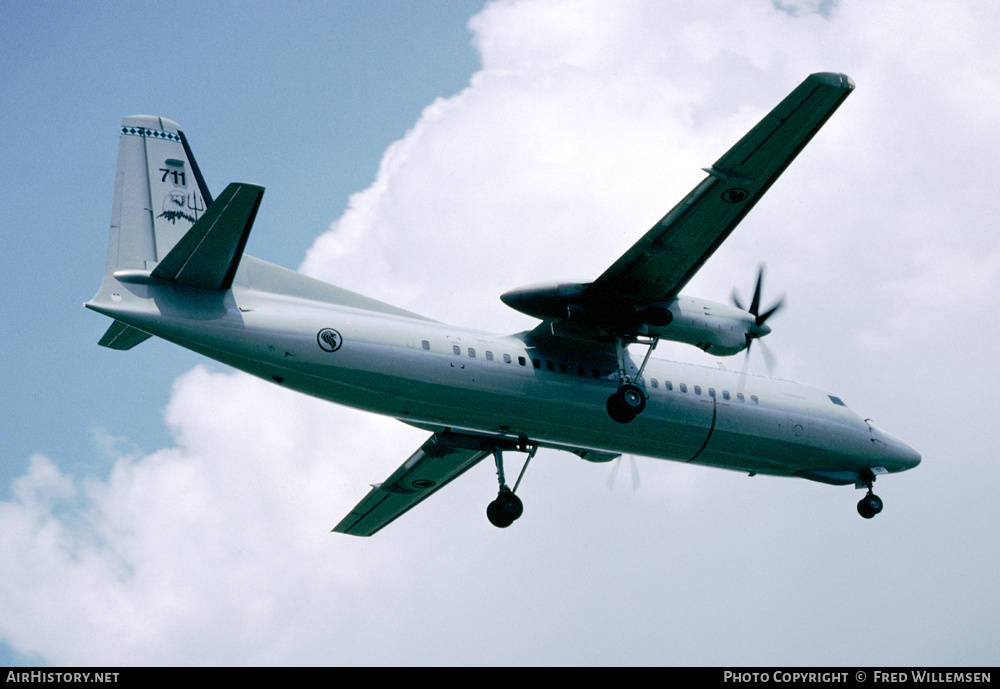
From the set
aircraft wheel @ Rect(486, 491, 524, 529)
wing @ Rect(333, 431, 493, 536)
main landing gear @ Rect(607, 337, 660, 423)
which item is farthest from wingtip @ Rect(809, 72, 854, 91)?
wing @ Rect(333, 431, 493, 536)

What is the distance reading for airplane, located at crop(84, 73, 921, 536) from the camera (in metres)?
18.9

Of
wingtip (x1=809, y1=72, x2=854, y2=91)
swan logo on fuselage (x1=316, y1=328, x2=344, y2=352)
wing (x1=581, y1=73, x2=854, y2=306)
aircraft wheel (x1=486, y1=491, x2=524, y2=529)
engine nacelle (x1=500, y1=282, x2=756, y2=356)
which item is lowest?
aircraft wheel (x1=486, y1=491, x2=524, y2=529)

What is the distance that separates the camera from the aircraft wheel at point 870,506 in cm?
2616

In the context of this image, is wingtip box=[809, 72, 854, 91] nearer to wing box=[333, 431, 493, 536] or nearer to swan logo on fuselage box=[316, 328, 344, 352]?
swan logo on fuselage box=[316, 328, 344, 352]

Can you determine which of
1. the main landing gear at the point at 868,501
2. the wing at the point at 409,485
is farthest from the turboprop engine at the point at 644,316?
the main landing gear at the point at 868,501

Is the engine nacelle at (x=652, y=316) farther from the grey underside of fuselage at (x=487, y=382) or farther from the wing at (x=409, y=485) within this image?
the wing at (x=409, y=485)

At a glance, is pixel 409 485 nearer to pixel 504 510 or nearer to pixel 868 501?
pixel 504 510

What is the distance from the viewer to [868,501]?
26188 mm

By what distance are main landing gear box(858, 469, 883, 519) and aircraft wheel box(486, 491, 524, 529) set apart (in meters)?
8.74

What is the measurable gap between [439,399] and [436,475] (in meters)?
6.56

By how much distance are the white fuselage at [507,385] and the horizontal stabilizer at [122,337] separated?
2.15m

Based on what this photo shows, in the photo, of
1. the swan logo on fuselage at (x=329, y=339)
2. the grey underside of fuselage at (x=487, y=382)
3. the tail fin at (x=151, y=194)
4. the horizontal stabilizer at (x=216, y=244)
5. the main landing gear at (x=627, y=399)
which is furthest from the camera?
the main landing gear at (x=627, y=399)

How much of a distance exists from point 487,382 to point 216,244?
19.2 ft

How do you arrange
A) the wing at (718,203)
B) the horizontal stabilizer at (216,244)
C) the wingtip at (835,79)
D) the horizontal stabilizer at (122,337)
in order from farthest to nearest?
Answer: the horizontal stabilizer at (122,337), the wing at (718,203), the wingtip at (835,79), the horizontal stabilizer at (216,244)
